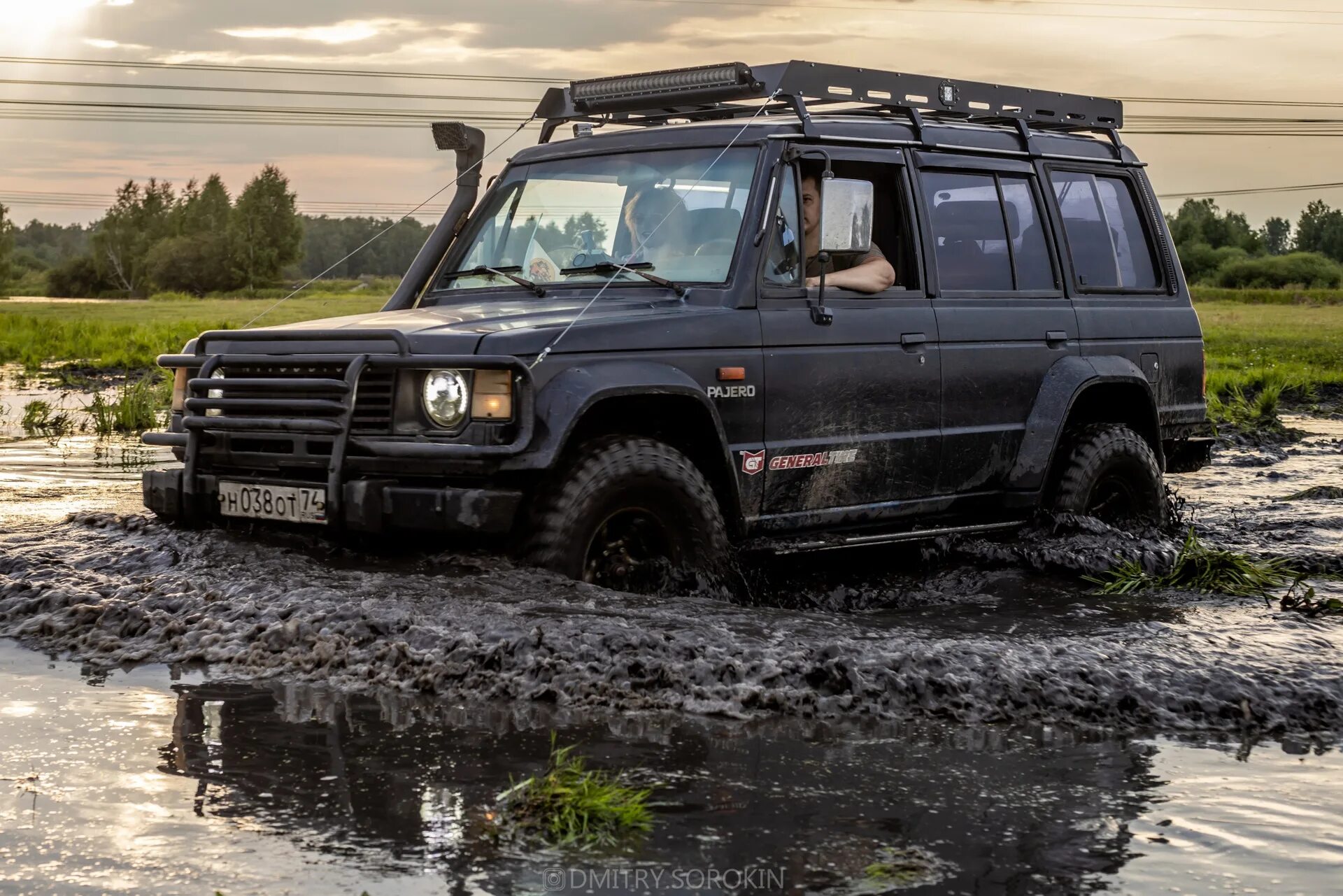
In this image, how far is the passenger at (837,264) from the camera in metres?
6.50

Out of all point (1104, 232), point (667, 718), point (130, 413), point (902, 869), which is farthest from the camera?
point (130, 413)

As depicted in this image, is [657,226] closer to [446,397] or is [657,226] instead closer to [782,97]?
[782,97]

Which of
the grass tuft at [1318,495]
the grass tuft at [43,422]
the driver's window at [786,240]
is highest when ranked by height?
the driver's window at [786,240]

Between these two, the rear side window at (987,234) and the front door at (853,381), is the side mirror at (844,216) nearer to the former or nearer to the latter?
the front door at (853,381)

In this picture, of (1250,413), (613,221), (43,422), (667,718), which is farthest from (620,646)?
(1250,413)

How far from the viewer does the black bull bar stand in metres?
5.34

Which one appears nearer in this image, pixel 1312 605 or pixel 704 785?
pixel 704 785

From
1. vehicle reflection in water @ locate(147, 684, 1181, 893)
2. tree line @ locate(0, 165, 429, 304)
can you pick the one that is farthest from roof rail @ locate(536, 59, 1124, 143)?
tree line @ locate(0, 165, 429, 304)

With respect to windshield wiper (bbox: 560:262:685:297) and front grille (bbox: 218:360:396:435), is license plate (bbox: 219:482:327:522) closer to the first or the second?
front grille (bbox: 218:360:396:435)

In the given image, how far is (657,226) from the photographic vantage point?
6453mm

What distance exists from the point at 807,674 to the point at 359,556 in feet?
6.06

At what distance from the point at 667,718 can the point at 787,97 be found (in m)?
3.27

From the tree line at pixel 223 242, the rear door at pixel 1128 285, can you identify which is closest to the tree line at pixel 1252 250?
the tree line at pixel 223 242

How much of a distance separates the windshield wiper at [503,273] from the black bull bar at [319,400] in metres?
1.01
